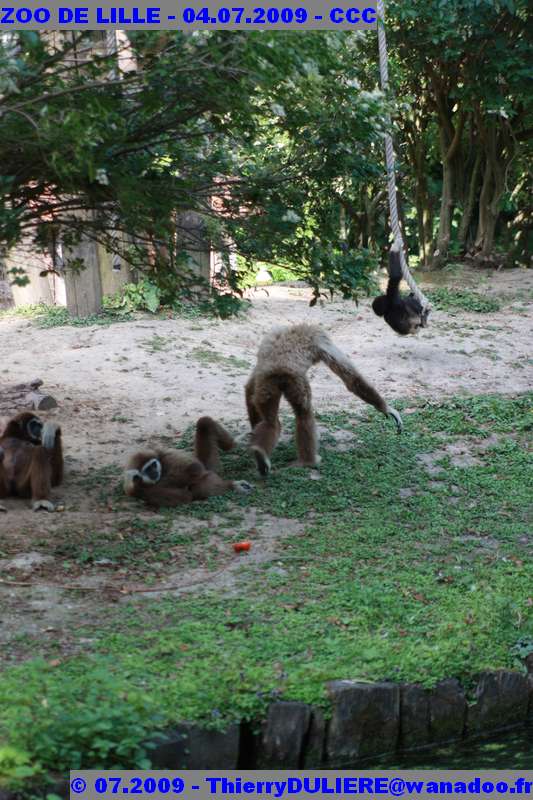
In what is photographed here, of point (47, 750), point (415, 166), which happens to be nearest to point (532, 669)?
point (47, 750)

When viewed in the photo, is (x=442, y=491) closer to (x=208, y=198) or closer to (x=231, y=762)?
(x=208, y=198)

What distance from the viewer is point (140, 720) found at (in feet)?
17.1

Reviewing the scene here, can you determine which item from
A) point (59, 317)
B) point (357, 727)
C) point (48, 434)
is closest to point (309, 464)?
point (48, 434)

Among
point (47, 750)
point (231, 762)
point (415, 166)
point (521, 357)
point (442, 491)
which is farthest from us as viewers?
point (415, 166)

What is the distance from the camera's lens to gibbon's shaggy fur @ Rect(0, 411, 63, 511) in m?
8.88

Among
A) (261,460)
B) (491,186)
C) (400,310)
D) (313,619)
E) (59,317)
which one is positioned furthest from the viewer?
(491,186)

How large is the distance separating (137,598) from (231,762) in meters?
1.84

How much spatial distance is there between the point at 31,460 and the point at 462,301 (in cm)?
1048

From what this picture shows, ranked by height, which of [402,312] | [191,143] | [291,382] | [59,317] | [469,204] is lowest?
[291,382]

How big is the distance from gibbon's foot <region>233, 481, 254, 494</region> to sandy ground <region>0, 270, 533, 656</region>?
31.5 inches

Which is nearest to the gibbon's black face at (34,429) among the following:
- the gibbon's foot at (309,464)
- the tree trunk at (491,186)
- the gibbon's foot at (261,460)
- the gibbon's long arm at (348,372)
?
the gibbon's foot at (261,460)

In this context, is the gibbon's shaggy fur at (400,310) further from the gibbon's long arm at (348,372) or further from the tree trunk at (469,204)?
the tree trunk at (469,204)

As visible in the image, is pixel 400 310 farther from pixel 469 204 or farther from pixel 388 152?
pixel 469 204

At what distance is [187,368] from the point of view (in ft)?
45.3
